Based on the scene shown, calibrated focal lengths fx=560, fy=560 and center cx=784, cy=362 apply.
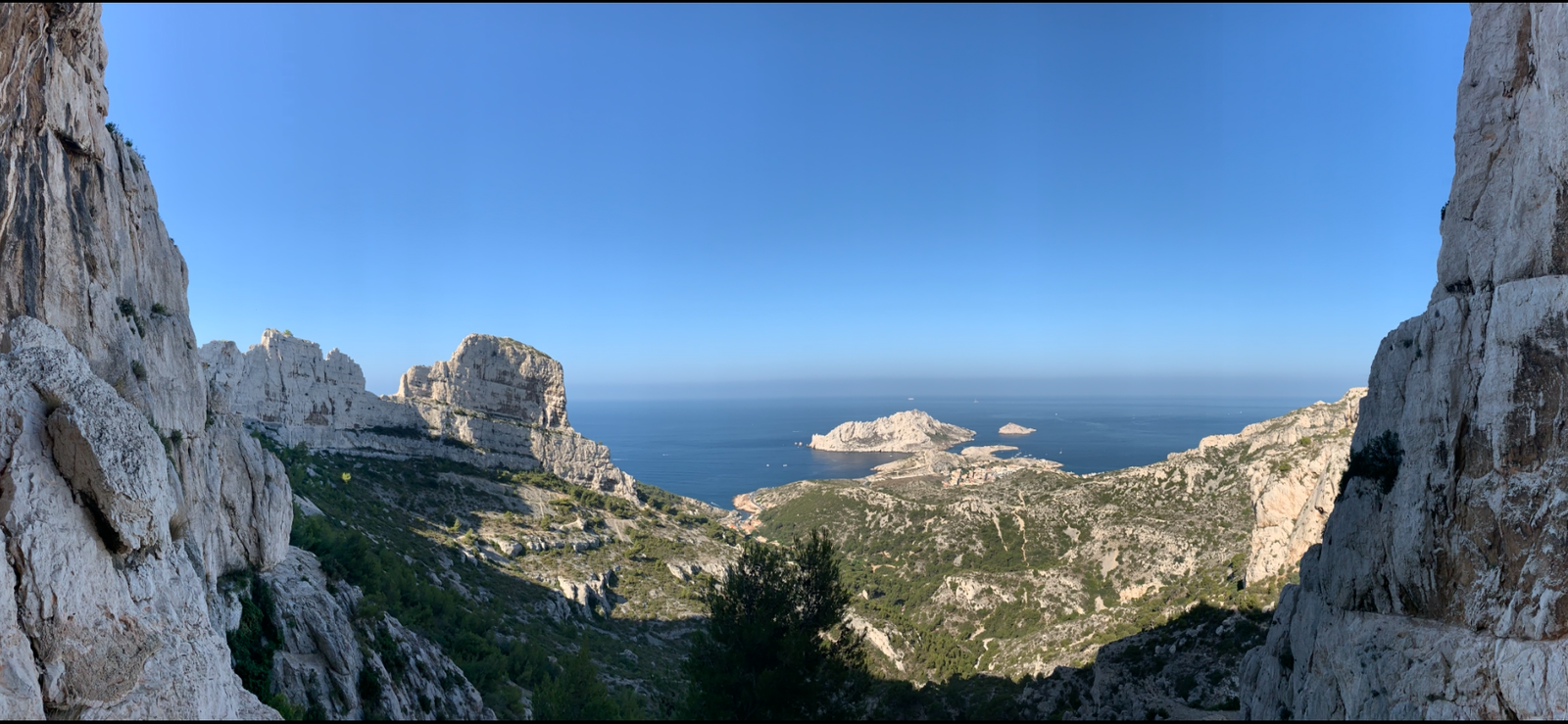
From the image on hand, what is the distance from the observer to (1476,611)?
12008 millimetres

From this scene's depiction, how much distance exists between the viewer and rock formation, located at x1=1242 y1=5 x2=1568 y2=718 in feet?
37.8

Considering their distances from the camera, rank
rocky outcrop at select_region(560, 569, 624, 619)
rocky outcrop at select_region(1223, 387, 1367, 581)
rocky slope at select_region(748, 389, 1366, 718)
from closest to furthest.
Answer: rocky slope at select_region(748, 389, 1366, 718), rocky outcrop at select_region(1223, 387, 1367, 581), rocky outcrop at select_region(560, 569, 624, 619)

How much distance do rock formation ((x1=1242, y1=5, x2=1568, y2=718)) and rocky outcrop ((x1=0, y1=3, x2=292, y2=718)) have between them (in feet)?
77.9

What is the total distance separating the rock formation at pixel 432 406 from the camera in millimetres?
47344

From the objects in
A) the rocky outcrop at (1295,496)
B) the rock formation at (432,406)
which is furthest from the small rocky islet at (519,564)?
the rock formation at (432,406)

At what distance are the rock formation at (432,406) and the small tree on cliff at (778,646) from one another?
4465 centimetres

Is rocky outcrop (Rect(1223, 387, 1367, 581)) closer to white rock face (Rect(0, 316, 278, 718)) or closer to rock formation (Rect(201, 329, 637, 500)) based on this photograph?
white rock face (Rect(0, 316, 278, 718))

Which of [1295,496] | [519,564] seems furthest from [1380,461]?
[519,564]

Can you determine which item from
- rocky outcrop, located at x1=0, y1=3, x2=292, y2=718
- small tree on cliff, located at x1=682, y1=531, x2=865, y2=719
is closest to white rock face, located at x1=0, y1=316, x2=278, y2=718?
rocky outcrop, located at x1=0, y1=3, x2=292, y2=718

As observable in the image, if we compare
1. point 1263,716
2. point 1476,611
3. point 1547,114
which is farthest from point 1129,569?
point 1547,114

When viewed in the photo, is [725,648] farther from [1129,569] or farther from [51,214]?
[1129,569]

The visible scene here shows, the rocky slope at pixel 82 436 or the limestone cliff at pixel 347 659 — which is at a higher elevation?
the rocky slope at pixel 82 436

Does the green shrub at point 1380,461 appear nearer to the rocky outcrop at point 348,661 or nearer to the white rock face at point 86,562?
the white rock face at point 86,562

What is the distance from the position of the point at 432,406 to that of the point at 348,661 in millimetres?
46856
